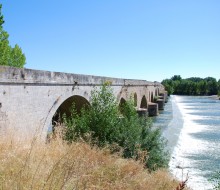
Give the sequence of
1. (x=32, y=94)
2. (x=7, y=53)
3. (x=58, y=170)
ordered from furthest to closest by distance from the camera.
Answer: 1. (x=7, y=53)
2. (x=32, y=94)
3. (x=58, y=170)

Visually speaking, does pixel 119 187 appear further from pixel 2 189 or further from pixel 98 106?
pixel 98 106

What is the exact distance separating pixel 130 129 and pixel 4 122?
4318 mm

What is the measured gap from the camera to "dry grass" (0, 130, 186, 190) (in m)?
4.06

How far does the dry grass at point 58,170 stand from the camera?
406cm

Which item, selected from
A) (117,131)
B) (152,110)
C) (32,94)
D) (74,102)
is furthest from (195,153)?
(152,110)

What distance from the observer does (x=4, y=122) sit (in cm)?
781

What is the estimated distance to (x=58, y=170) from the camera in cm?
495

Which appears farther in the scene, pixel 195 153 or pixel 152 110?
pixel 152 110

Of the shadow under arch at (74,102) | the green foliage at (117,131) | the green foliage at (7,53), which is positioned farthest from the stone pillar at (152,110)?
the green foliage at (117,131)

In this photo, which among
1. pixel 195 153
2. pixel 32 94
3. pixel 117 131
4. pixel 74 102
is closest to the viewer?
pixel 32 94

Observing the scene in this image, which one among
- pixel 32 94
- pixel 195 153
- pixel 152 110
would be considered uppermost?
pixel 32 94

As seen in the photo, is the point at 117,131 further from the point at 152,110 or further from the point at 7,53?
the point at 152,110

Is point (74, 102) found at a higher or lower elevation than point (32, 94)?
lower

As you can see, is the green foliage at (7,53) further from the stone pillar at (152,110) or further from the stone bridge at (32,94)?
the stone bridge at (32,94)
